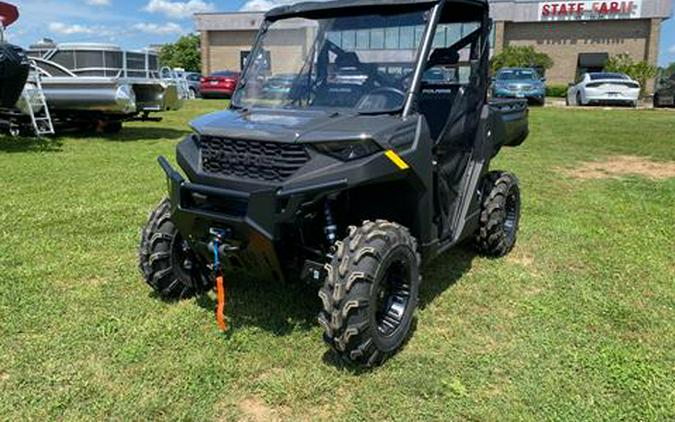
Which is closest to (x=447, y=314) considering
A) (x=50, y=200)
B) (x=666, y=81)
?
(x=50, y=200)

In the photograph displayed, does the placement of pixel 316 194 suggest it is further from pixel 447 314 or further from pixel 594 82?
pixel 594 82

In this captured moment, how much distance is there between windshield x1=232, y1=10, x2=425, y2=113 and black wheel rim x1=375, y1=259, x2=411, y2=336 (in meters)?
0.90

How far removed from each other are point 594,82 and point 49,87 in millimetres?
19260

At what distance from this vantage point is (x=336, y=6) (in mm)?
3660

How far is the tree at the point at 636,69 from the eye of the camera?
3422 centimetres

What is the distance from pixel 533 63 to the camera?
42.1 metres

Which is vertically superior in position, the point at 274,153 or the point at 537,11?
the point at 537,11

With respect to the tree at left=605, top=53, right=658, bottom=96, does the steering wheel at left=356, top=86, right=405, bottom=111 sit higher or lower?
lower

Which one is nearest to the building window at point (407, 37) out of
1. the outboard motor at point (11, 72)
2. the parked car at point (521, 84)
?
the outboard motor at point (11, 72)

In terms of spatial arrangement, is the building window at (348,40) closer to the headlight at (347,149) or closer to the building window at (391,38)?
the building window at (391,38)

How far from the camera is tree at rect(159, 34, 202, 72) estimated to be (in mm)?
69188

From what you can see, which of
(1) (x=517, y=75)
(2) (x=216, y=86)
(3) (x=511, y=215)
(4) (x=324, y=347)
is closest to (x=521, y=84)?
(1) (x=517, y=75)

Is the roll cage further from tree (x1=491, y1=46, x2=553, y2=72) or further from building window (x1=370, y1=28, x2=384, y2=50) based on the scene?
tree (x1=491, y1=46, x2=553, y2=72)

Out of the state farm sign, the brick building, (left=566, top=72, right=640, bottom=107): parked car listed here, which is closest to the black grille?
(left=566, top=72, right=640, bottom=107): parked car
